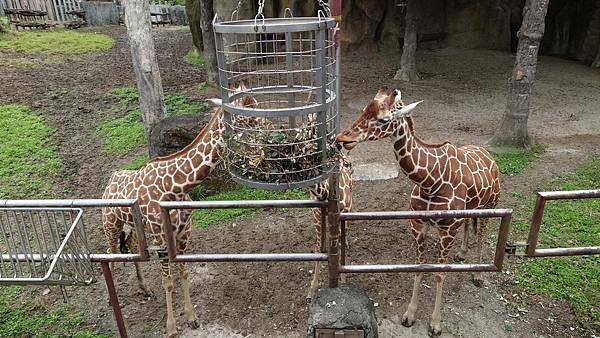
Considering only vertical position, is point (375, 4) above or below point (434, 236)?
above

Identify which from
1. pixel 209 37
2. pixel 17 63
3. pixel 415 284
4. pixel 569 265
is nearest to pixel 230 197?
pixel 415 284

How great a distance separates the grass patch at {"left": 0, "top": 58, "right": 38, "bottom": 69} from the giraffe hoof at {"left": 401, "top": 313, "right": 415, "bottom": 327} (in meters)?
13.3

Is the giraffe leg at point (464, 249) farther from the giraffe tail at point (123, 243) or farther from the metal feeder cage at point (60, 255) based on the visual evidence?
the metal feeder cage at point (60, 255)

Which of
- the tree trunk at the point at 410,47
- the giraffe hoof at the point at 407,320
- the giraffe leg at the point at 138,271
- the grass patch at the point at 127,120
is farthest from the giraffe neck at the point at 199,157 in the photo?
the tree trunk at the point at 410,47

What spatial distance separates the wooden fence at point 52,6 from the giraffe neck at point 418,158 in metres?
20.7

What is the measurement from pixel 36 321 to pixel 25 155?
4.82 m

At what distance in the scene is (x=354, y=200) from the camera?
649 centimetres

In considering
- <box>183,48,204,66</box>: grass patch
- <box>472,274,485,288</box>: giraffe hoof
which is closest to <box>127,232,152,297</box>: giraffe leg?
<box>472,274,485,288</box>: giraffe hoof

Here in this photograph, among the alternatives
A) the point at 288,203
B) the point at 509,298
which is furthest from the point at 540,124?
the point at 288,203

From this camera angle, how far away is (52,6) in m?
20.5

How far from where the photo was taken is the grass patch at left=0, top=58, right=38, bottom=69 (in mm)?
13117

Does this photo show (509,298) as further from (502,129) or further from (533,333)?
(502,129)

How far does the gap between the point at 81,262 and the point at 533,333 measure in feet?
12.8

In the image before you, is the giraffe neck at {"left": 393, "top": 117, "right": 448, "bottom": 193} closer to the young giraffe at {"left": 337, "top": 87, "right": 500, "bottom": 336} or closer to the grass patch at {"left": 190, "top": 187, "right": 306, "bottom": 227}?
the young giraffe at {"left": 337, "top": 87, "right": 500, "bottom": 336}
